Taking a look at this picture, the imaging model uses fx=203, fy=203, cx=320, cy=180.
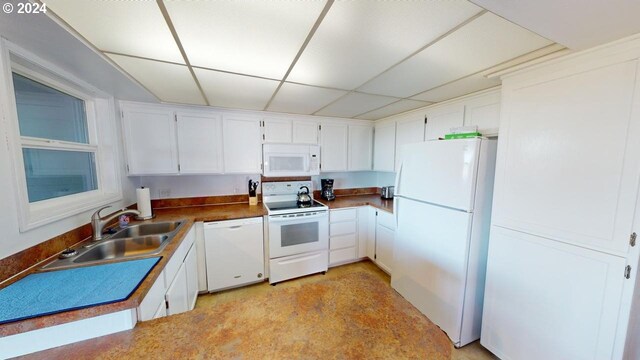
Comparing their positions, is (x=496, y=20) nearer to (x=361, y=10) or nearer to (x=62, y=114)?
(x=361, y=10)

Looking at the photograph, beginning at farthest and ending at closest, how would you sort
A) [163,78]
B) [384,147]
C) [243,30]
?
[384,147], [163,78], [243,30]

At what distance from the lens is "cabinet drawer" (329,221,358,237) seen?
2.71 metres

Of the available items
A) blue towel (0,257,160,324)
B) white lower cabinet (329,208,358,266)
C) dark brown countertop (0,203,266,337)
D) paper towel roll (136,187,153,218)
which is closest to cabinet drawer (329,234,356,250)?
white lower cabinet (329,208,358,266)

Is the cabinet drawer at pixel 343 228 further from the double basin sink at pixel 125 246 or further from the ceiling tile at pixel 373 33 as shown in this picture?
the ceiling tile at pixel 373 33

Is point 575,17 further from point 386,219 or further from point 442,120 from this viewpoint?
point 386,219

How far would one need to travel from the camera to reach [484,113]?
1.79 meters

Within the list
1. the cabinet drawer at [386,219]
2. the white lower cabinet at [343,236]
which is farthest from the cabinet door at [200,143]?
the cabinet drawer at [386,219]

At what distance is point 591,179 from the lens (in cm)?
109

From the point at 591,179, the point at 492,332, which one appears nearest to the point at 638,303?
the point at 591,179

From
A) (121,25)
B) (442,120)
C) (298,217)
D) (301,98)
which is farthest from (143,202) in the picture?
(442,120)

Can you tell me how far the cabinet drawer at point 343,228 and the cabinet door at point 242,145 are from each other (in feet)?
4.02

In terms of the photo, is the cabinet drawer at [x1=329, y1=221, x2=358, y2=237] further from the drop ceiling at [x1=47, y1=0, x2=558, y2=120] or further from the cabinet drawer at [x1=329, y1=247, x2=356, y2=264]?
the drop ceiling at [x1=47, y1=0, x2=558, y2=120]

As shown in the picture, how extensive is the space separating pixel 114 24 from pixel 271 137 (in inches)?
69.1

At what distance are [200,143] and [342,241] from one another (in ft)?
7.16
